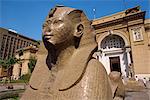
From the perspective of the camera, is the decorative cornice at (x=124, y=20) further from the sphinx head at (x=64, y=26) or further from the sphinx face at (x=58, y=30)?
the sphinx face at (x=58, y=30)

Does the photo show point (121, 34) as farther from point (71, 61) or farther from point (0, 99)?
point (71, 61)

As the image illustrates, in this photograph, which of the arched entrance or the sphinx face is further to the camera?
the arched entrance

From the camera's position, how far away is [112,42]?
84.2 feet

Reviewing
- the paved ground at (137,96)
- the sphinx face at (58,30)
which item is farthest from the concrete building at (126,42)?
the sphinx face at (58,30)

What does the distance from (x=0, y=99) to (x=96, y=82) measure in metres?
6.55

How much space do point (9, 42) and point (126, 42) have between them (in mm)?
34756

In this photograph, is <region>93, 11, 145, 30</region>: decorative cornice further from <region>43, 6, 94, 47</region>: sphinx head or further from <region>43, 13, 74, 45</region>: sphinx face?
<region>43, 13, 74, 45</region>: sphinx face

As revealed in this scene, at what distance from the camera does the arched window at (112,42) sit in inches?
971

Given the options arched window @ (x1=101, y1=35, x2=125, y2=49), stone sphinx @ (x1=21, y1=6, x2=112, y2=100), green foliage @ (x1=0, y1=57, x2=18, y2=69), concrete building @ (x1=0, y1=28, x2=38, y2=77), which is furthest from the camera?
concrete building @ (x1=0, y1=28, x2=38, y2=77)

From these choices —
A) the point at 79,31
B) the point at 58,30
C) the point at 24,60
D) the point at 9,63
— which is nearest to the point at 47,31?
the point at 58,30

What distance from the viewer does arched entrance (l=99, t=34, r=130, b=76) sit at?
79.5 ft

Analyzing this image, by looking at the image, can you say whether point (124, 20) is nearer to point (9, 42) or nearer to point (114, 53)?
point (114, 53)

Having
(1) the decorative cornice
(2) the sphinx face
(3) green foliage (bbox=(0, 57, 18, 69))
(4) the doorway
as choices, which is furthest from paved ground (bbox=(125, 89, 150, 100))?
(3) green foliage (bbox=(0, 57, 18, 69))

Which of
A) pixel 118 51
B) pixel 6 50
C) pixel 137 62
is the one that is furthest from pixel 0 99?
pixel 6 50
